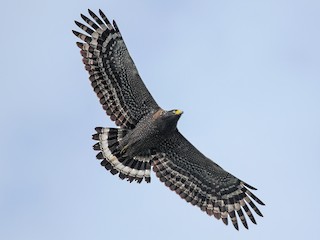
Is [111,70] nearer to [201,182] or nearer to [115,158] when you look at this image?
[115,158]

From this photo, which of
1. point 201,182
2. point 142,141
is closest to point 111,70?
point 142,141

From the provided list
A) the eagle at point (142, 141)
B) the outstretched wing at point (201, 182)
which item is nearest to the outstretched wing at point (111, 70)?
the eagle at point (142, 141)

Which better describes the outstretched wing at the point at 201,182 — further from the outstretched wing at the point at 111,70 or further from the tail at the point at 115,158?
the outstretched wing at the point at 111,70

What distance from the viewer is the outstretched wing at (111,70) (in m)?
28.1

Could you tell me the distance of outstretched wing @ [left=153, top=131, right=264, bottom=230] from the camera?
28.6 m

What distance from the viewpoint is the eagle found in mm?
28078

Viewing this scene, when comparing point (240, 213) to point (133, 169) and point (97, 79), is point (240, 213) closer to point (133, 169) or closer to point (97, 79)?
point (133, 169)

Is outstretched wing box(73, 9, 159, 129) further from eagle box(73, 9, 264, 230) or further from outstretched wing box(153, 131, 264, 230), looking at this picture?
outstretched wing box(153, 131, 264, 230)

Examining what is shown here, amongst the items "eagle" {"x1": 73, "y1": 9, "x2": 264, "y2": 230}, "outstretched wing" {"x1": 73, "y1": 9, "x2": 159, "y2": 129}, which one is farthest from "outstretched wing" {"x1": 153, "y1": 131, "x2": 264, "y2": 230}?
"outstretched wing" {"x1": 73, "y1": 9, "x2": 159, "y2": 129}

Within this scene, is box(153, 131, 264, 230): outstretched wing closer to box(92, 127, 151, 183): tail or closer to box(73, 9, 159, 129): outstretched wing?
box(92, 127, 151, 183): tail

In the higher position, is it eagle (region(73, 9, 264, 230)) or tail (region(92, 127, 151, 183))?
eagle (region(73, 9, 264, 230))

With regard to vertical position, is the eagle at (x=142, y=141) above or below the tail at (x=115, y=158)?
above

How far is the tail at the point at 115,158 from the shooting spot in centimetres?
2845

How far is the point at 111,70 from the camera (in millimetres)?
28219
